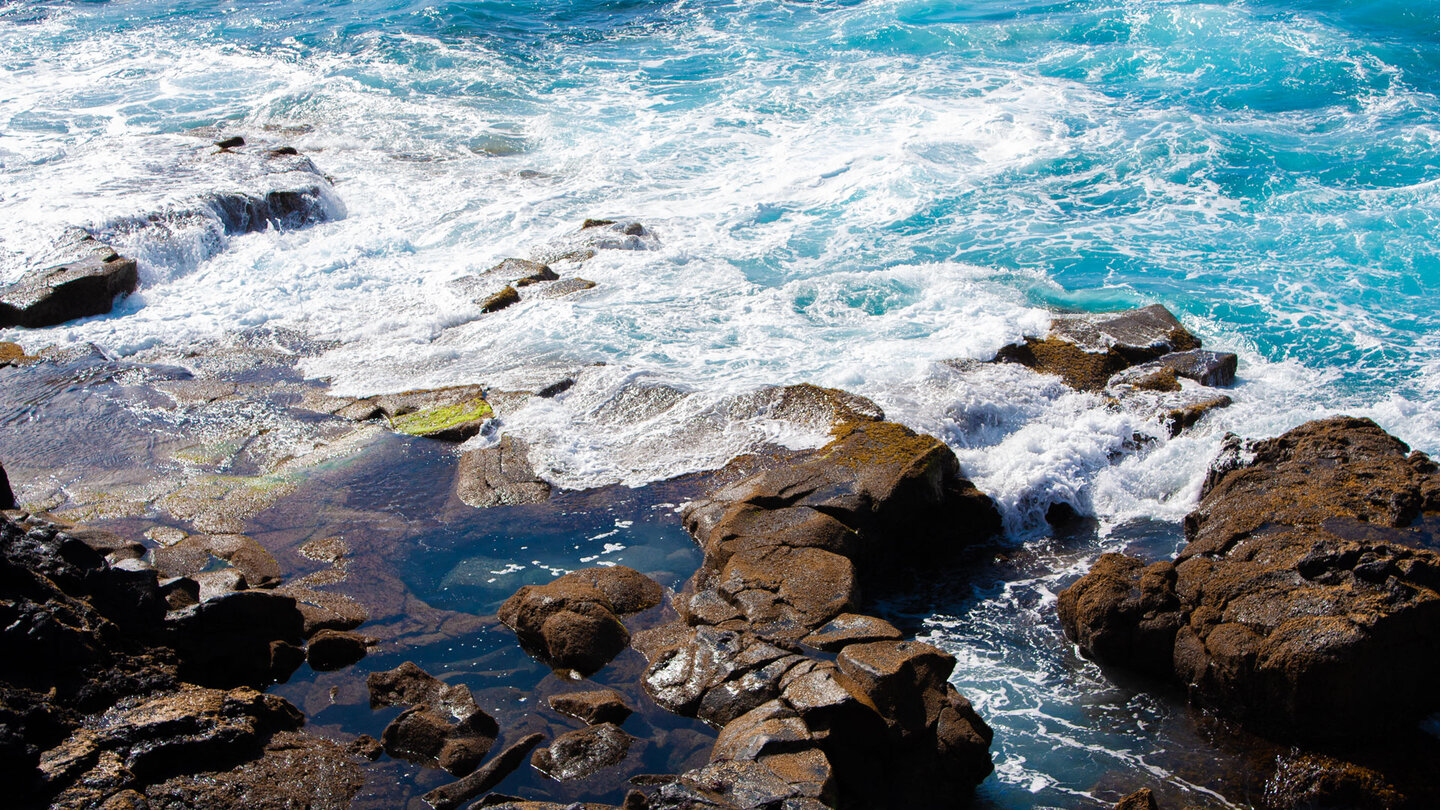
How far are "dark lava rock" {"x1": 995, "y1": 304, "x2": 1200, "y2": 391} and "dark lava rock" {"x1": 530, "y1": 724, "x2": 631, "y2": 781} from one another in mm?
6508

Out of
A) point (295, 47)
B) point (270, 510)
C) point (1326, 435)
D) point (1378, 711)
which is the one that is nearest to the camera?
point (1378, 711)

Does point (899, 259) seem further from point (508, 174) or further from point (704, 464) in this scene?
point (508, 174)

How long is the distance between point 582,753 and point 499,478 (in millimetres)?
3692

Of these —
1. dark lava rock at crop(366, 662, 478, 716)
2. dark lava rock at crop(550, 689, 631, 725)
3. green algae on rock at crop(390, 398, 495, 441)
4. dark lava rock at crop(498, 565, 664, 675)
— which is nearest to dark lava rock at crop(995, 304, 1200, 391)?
dark lava rock at crop(498, 565, 664, 675)

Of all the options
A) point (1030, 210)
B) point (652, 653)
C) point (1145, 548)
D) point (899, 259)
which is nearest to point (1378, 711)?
point (1145, 548)

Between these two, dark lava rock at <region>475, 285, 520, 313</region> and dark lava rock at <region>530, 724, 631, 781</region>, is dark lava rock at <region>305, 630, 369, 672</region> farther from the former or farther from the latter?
dark lava rock at <region>475, 285, 520, 313</region>

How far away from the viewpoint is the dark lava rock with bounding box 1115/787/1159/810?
483 cm

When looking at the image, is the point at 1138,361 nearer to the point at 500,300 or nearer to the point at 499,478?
the point at 499,478

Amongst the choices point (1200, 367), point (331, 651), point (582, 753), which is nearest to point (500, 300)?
point (331, 651)

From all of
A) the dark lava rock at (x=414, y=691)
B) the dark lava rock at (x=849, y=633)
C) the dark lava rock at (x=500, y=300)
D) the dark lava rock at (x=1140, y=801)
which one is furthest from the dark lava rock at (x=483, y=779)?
the dark lava rock at (x=500, y=300)

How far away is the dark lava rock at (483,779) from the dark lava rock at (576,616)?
81 centimetres

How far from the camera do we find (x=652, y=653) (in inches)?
254

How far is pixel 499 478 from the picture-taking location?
8.67m

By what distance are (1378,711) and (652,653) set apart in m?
4.31
